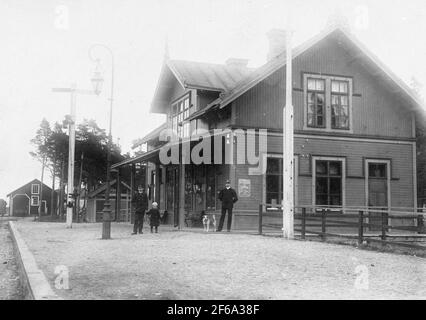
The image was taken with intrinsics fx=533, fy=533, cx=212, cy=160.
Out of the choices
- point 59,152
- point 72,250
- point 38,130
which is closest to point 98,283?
point 72,250

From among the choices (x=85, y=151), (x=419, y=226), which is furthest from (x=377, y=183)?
(x=85, y=151)

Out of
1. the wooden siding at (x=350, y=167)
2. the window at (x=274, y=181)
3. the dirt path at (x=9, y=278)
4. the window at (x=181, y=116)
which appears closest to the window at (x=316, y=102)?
the wooden siding at (x=350, y=167)

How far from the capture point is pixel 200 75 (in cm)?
2195

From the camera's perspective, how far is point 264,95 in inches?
752

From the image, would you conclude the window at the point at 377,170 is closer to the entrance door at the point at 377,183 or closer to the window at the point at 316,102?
the entrance door at the point at 377,183

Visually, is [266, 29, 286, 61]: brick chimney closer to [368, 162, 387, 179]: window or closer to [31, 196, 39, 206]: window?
[368, 162, 387, 179]: window

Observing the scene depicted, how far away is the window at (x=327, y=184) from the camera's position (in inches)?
762

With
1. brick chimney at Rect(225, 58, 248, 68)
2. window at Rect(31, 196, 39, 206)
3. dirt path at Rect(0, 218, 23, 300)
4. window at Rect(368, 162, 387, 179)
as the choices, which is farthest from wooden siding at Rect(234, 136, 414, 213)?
window at Rect(31, 196, 39, 206)

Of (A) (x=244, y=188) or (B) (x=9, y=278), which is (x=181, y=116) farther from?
(B) (x=9, y=278)

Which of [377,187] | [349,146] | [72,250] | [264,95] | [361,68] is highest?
[361,68]

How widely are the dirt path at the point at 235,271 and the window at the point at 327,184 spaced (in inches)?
292

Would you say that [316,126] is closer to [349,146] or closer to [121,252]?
[349,146]

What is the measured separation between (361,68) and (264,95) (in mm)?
4155

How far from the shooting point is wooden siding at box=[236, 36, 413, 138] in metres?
18.9
